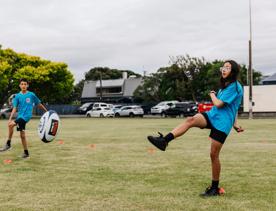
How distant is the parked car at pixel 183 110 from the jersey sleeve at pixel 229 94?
133 feet

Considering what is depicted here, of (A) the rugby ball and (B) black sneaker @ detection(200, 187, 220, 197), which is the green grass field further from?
(A) the rugby ball

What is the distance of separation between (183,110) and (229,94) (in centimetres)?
4086

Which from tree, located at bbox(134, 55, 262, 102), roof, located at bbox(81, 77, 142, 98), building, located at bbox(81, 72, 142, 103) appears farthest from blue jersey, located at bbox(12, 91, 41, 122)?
building, located at bbox(81, 72, 142, 103)

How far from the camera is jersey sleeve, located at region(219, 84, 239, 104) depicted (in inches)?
243

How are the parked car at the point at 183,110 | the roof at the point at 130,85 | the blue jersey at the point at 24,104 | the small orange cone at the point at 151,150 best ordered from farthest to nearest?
the roof at the point at 130,85 < the parked car at the point at 183,110 < the small orange cone at the point at 151,150 < the blue jersey at the point at 24,104

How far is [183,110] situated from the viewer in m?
46.9

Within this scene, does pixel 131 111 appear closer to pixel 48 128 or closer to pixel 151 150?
pixel 151 150

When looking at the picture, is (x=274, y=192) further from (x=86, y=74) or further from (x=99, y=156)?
(x=86, y=74)

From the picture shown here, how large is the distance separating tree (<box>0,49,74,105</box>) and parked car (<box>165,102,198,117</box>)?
1479cm

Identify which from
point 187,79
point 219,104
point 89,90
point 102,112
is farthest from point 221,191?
point 89,90

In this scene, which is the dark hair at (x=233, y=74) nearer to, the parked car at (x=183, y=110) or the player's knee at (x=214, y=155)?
the player's knee at (x=214, y=155)

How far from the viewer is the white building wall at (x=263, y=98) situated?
48094mm

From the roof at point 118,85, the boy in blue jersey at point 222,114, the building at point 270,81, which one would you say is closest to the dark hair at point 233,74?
the boy in blue jersey at point 222,114

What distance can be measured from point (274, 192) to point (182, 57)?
5709 cm
